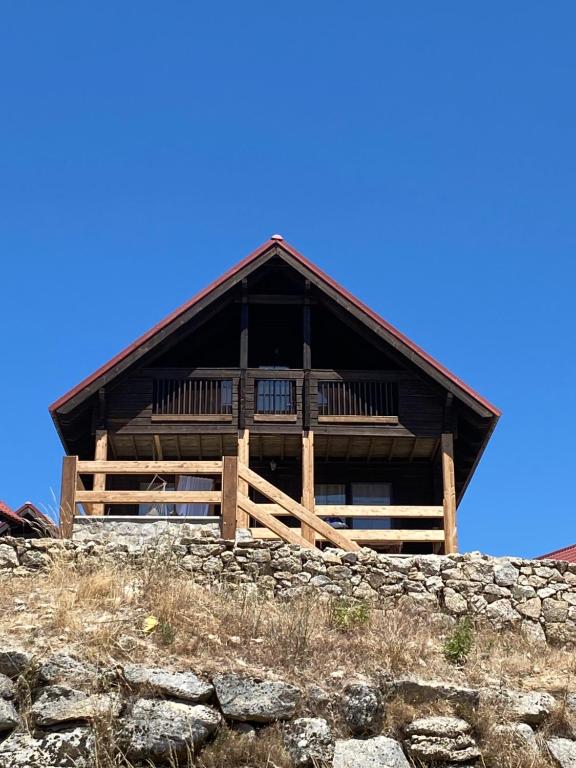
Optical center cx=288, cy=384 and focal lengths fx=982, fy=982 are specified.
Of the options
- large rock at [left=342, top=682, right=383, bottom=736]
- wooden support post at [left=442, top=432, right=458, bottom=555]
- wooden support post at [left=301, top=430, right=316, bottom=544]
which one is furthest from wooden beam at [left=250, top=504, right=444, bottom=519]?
large rock at [left=342, top=682, right=383, bottom=736]

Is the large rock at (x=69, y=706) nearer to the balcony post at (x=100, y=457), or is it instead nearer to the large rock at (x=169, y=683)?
the large rock at (x=169, y=683)

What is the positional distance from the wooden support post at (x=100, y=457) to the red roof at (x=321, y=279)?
1.00 meters

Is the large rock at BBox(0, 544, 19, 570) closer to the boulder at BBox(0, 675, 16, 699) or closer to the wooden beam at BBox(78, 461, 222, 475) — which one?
the wooden beam at BBox(78, 461, 222, 475)

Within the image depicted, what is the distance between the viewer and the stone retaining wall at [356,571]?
1348 cm

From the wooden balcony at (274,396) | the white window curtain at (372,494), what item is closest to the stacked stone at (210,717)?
the wooden balcony at (274,396)

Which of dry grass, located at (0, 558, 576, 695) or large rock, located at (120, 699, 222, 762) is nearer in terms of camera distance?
large rock, located at (120, 699, 222, 762)

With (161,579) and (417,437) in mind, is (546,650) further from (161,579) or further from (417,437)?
(417,437)

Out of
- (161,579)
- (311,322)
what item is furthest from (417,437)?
(161,579)

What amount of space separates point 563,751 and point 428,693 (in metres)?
1.38

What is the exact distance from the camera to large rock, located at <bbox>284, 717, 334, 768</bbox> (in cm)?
880

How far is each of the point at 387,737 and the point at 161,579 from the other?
359 centimetres

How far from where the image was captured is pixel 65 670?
9.16 m

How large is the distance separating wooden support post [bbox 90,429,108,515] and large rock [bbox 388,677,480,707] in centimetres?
1002

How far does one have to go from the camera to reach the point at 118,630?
9891 millimetres
